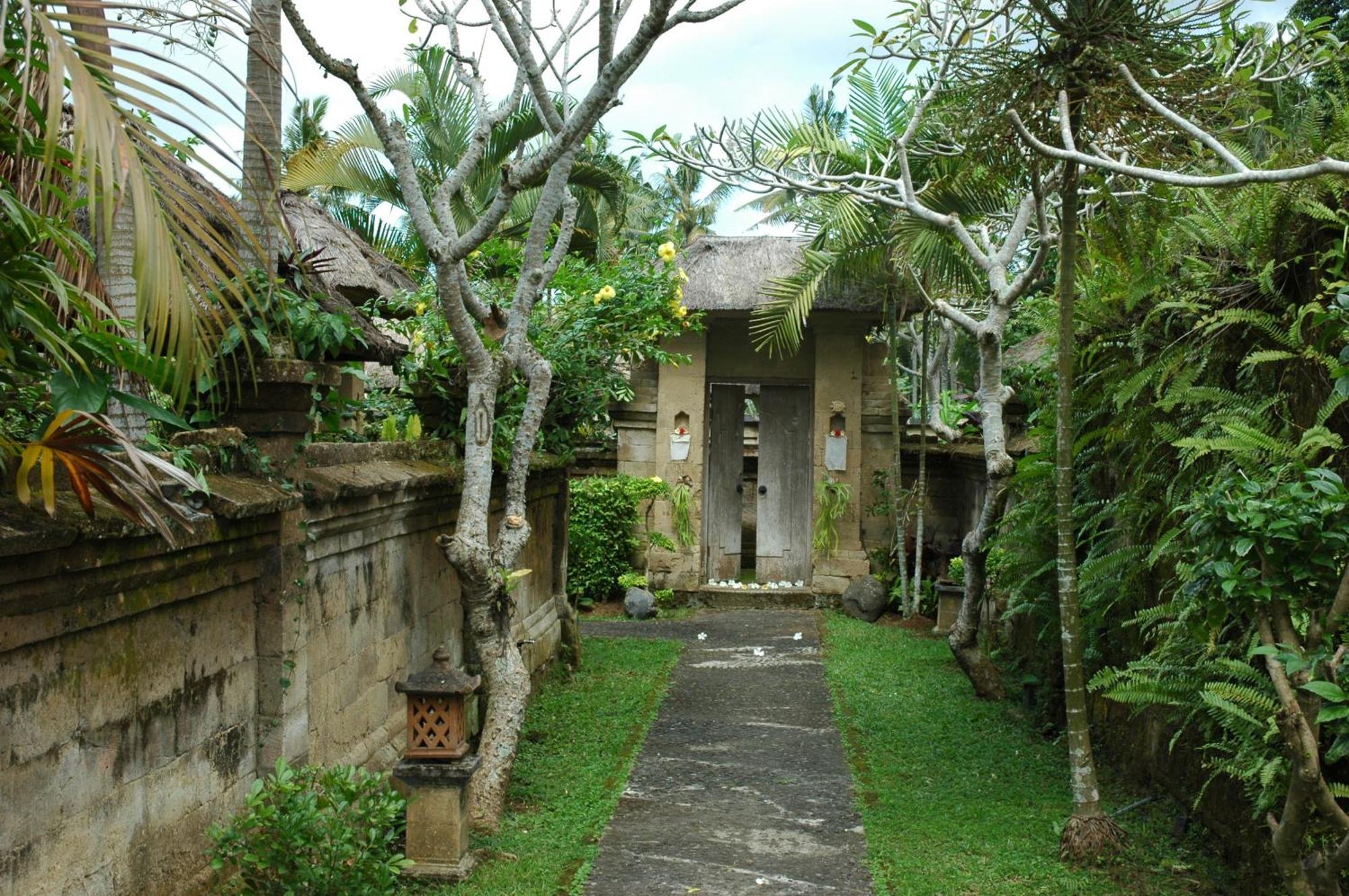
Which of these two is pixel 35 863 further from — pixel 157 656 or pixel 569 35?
pixel 569 35

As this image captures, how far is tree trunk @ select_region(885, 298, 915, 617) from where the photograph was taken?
1295 cm

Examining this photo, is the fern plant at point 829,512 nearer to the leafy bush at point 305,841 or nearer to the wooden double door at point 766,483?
the wooden double door at point 766,483

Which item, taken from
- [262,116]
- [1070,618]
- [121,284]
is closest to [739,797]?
[1070,618]

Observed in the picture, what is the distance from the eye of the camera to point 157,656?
3.61 meters

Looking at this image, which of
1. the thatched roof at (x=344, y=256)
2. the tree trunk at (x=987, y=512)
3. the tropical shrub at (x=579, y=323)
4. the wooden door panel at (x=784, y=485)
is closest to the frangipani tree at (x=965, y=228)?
the tree trunk at (x=987, y=512)

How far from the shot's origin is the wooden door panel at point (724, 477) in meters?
14.7

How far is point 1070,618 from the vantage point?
17.8 ft

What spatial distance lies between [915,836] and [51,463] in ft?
14.8

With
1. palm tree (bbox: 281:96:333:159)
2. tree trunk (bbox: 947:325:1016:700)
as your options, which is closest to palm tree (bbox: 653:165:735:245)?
A: palm tree (bbox: 281:96:333:159)

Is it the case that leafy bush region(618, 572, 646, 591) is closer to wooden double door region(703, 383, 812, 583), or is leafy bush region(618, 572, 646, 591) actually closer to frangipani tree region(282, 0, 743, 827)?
wooden double door region(703, 383, 812, 583)

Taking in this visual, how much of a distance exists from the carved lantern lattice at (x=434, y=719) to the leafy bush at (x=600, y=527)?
26.9ft

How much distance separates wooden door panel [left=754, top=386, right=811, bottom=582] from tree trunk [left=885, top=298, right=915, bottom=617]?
1200 millimetres

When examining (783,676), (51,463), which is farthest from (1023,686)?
(51,463)

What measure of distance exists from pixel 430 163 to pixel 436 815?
10.0 meters
